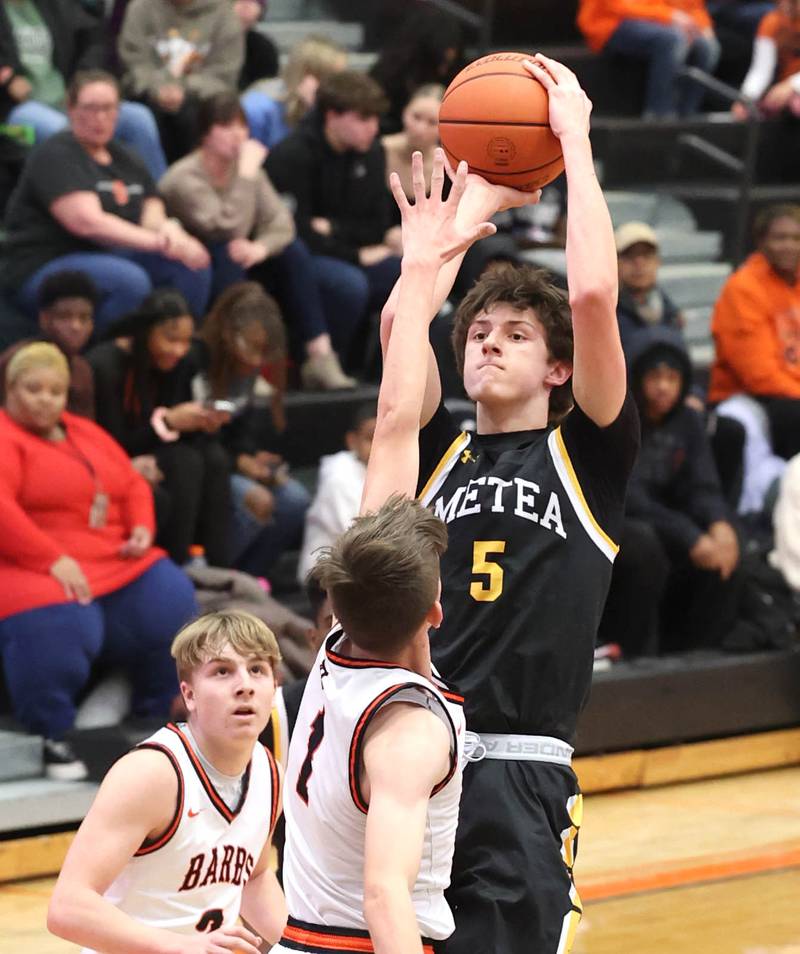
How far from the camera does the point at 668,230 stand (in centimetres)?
991

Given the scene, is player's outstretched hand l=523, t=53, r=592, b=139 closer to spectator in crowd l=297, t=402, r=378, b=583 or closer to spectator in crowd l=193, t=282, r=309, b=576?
spectator in crowd l=297, t=402, r=378, b=583

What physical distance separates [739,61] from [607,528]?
8.34 metres

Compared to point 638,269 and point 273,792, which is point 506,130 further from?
point 638,269

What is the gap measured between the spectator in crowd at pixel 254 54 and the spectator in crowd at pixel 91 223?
72.8 inches

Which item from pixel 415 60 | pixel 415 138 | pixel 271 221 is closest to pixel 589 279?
pixel 271 221

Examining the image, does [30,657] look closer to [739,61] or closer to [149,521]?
[149,521]

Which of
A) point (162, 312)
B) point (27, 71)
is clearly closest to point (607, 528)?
point (162, 312)

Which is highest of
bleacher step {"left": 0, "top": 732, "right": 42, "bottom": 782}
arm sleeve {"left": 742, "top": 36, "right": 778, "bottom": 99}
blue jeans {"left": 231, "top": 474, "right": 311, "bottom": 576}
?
arm sleeve {"left": 742, "top": 36, "right": 778, "bottom": 99}

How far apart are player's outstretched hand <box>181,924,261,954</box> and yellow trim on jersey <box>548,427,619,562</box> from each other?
0.93 m

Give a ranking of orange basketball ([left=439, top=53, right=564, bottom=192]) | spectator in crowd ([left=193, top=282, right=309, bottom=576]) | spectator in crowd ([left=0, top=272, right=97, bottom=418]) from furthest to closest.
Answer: spectator in crowd ([left=193, top=282, right=309, bottom=576]) → spectator in crowd ([left=0, top=272, right=97, bottom=418]) → orange basketball ([left=439, top=53, right=564, bottom=192])

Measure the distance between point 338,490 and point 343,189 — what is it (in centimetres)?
170

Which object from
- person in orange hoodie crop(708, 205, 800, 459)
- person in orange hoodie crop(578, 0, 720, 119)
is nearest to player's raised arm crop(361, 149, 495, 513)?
person in orange hoodie crop(708, 205, 800, 459)

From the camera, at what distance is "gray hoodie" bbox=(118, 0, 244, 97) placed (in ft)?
25.5

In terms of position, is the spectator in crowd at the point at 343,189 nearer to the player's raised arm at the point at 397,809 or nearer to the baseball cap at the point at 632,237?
the baseball cap at the point at 632,237
